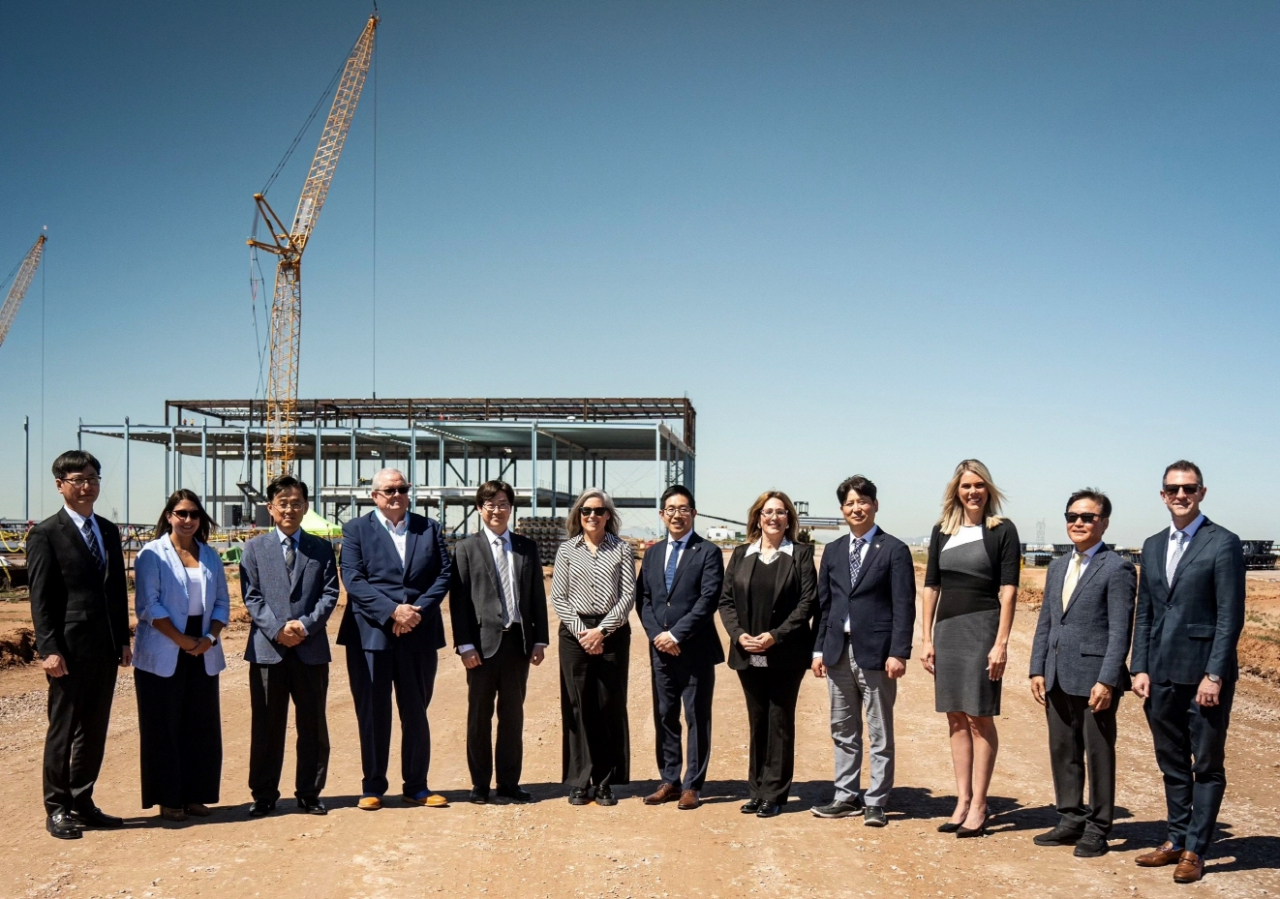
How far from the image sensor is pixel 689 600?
5.99m

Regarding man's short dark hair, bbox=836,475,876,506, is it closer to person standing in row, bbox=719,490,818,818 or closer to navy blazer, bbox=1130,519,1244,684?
person standing in row, bbox=719,490,818,818

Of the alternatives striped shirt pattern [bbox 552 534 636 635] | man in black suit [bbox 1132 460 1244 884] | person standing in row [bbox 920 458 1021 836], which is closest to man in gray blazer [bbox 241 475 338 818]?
striped shirt pattern [bbox 552 534 636 635]

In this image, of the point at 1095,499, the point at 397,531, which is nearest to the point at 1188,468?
the point at 1095,499

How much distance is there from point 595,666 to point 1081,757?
2605mm

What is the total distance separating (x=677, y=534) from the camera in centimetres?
615

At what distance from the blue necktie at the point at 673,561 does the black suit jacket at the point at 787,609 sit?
14.8 inches

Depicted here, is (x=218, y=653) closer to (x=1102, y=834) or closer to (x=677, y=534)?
(x=677, y=534)

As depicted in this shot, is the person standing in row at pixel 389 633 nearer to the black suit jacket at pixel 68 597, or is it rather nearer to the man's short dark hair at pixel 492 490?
the man's short dark hair at pixel 492 490

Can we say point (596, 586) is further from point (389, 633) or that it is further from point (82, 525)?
point (82, 525)

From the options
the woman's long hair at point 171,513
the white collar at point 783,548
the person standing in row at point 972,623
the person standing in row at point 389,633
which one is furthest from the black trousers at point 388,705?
the person standing in row at point 972,623

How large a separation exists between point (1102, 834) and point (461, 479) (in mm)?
48437

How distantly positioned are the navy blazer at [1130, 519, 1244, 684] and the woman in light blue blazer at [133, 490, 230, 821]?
15.6ft

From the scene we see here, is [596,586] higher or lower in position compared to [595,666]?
higher

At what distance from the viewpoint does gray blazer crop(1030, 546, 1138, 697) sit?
500cm
